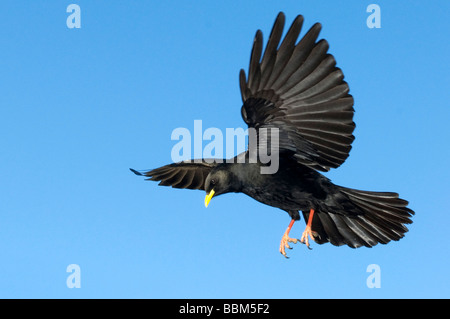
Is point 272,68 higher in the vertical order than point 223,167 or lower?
higher

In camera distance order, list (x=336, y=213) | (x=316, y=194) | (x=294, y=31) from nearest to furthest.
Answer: (x=294, y=31) < (x=316, y=194) < (x=336, y=213)

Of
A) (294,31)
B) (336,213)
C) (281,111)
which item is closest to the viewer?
(294,31)

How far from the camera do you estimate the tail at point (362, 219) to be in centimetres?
950

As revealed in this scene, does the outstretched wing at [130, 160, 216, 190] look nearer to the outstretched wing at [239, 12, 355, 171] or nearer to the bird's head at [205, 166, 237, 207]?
the bird's head at [205, 166, 237, 207]

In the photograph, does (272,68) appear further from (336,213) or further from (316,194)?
(336,213)

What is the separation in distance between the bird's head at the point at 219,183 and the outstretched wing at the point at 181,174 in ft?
4.94

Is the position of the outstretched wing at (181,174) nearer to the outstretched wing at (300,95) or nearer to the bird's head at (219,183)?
the bird's head at (219,183)

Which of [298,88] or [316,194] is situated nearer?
[298,88]

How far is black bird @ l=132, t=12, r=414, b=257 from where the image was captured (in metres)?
8.01

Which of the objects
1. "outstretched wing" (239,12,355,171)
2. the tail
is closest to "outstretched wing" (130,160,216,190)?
the tail

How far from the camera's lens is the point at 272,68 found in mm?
8078

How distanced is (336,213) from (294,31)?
3.27m
